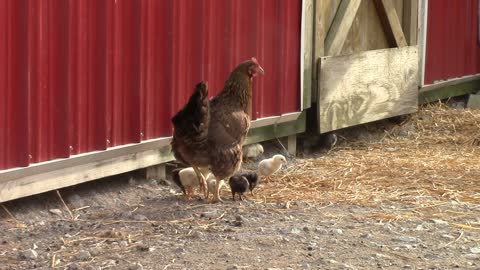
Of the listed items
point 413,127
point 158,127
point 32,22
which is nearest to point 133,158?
point 158,127

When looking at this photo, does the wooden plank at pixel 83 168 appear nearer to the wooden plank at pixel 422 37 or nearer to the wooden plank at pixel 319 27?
the wooden plank at pixel 319 27

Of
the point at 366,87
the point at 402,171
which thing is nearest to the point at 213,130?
the point at 402,171

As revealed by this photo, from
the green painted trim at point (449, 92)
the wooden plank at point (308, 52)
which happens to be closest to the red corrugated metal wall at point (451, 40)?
the green painted trim at point (449, 92)

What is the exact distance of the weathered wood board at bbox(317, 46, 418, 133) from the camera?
992cm

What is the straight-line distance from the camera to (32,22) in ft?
21.5

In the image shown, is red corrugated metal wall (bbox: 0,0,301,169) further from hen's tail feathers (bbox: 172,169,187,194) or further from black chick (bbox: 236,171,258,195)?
black chick (bbox: 236,171,258,195)

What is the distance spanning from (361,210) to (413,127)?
4.29 m

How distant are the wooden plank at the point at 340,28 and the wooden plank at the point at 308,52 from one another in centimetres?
31

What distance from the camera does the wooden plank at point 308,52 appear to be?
9617mm

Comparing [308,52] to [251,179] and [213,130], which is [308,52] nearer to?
[251,179]

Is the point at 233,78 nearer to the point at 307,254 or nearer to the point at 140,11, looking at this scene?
the point at 140,11

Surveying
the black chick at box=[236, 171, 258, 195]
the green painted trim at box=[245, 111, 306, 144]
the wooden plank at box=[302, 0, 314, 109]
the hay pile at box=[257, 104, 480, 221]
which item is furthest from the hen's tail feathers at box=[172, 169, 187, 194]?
the wooden plank at box=[302, 0, 314, 109]

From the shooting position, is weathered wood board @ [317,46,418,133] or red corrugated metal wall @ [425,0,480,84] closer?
weathered wood board @ [317,46,418,133]

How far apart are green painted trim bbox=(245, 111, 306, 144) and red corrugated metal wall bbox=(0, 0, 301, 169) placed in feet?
0.61
